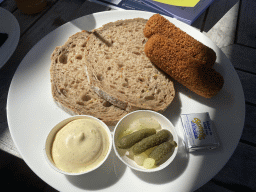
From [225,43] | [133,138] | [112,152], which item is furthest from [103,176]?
[225,43]

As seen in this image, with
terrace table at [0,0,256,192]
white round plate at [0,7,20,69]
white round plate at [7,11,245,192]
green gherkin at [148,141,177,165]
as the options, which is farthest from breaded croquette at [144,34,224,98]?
white round plate at [0,7,20,69]

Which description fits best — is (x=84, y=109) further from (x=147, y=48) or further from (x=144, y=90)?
(x=147, y=48)

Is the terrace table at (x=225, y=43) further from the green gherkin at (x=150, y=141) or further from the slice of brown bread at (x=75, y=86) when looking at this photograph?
the green gherkin at (x=150, y=141)

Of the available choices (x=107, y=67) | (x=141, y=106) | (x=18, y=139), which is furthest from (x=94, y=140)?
(x=107, y=67)

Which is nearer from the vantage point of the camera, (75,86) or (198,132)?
(198,132)

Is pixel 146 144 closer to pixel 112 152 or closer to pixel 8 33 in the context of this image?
pixel 112 152

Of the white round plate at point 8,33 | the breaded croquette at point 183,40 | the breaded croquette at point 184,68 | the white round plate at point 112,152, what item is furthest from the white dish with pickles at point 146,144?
the white round plate at point 8,33
